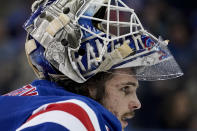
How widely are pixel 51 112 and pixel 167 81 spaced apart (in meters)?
3.19

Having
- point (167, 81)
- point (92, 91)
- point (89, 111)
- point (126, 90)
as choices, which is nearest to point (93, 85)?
point (92, 91)

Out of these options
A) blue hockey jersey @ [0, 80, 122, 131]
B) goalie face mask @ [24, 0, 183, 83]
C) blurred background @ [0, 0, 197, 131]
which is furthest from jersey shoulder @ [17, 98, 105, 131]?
blurred background @ [0, 0, 197, 131]

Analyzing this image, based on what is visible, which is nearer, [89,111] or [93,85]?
[89,111]

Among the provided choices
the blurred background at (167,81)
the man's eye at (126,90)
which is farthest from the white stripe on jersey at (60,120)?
the blurred background at (167,81)

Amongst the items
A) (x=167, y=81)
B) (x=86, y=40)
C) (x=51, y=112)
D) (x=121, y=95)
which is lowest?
(x=167, y=81)

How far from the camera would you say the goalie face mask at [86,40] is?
1684 mm

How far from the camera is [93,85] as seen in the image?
1771 millimetres

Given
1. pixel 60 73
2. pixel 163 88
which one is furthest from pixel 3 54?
pixel 60 73

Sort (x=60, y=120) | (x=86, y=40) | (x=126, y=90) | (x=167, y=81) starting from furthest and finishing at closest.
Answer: (x=167, y=81) < (x=126, y=90) < (x=86, y=40) < (x=60, y=120)

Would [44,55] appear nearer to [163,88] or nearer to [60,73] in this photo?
[60,73]

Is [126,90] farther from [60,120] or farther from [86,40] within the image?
[60,120]

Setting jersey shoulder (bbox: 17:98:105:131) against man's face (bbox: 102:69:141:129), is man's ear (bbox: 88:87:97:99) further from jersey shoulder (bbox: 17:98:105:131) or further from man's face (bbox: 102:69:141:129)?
jersey shoulder (bbox: 17:98:105:131)

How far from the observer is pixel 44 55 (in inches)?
67.0

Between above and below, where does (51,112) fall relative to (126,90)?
above
